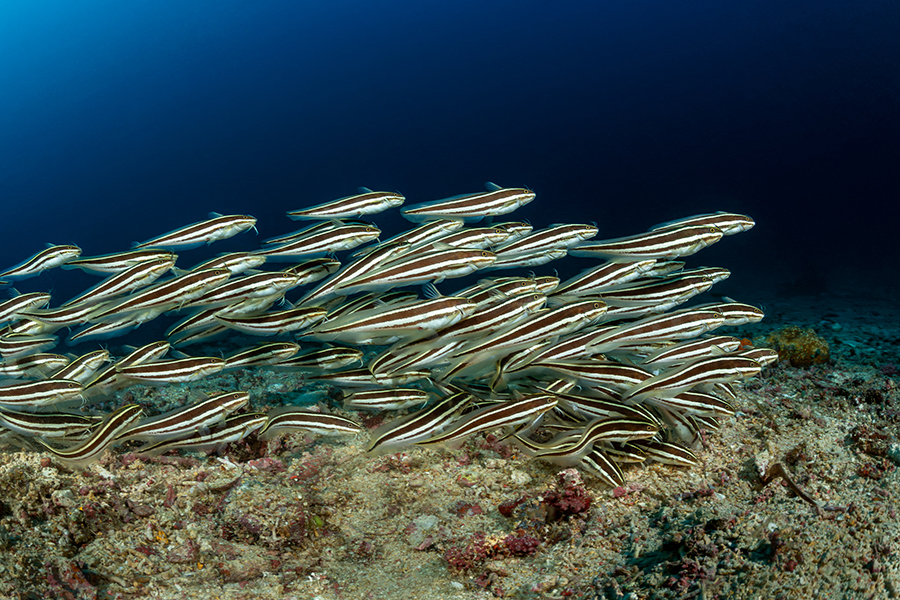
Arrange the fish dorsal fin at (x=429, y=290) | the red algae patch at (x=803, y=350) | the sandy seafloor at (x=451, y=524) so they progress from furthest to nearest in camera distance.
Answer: the red algae patch at (x=803, y=350) → the fish dorsal fin at (x=429, y=290) → the sandy seafloor at (x=451, y=524)

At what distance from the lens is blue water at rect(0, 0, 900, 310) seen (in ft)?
135

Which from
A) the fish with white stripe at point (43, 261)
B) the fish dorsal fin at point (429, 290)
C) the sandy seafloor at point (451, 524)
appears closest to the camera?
the sandy seafloor at point (451, 524)

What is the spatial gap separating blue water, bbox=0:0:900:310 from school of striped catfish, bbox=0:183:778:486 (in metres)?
32.1

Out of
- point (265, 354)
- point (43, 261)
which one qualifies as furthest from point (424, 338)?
point (43, 261)

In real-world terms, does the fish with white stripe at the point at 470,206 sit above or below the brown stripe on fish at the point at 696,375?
above

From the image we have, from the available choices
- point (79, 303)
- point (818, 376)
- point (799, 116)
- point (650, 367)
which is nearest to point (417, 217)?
point (650, 367)

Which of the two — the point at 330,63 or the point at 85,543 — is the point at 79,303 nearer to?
the point at 85,543

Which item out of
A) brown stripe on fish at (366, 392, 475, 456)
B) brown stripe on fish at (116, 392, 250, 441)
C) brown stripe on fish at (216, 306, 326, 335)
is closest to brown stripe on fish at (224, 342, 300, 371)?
brown stripe on fish at (216, 306, 326, 335)

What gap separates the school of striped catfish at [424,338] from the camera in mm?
3850

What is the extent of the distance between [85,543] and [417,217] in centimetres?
367

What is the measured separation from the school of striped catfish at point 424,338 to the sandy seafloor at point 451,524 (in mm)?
288

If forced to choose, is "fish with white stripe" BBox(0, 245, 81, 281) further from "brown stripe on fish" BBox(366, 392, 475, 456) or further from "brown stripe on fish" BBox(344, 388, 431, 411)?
"brown stripe on fish" BBox(366, 392, 475, 456)

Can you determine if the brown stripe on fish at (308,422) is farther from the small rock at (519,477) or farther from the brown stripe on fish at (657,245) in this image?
the brown stripe on fish at (657,245)

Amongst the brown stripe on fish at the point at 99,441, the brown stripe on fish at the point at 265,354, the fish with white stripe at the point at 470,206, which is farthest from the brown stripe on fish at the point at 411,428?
the brown stripe on fish at the point at 99,441
